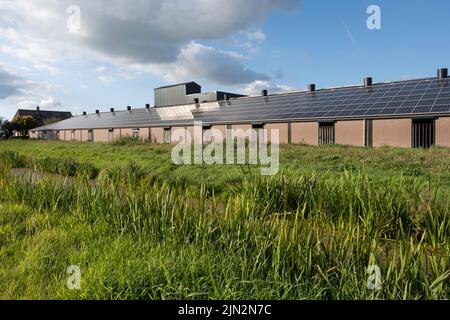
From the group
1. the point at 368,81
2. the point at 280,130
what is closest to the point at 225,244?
the point at 280,130

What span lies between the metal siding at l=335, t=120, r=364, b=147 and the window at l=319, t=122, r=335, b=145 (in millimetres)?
434

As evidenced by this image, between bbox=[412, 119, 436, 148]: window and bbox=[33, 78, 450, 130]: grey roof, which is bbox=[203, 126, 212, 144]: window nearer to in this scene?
bbox=[33, 78, 450, 130]: grey roof

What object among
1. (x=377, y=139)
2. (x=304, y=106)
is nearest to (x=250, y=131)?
(x=304, y=106)

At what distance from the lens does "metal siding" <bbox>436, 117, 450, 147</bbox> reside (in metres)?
17.5

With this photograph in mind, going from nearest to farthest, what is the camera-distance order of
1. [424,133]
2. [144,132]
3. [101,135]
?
[424,133] → [144,132] → [101,135]

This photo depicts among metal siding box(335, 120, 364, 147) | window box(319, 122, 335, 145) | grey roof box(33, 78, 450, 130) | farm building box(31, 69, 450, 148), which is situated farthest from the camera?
window box(319, 122, 335, 145)

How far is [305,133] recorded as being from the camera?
23672 millimetres

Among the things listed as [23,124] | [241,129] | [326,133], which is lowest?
[326,133]

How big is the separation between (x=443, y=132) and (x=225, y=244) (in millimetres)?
18517

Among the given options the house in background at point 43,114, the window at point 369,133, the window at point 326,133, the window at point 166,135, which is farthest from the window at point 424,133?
the house in background at point 43,114

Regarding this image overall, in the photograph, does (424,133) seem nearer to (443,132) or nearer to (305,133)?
(443,132)

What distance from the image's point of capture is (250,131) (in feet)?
87.0

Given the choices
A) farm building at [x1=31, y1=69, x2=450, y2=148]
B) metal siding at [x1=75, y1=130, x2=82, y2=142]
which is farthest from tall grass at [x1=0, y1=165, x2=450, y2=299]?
metal siding at [x1=75, y1=130, x2=82, y2=142]

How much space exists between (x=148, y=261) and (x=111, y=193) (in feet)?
8.28
